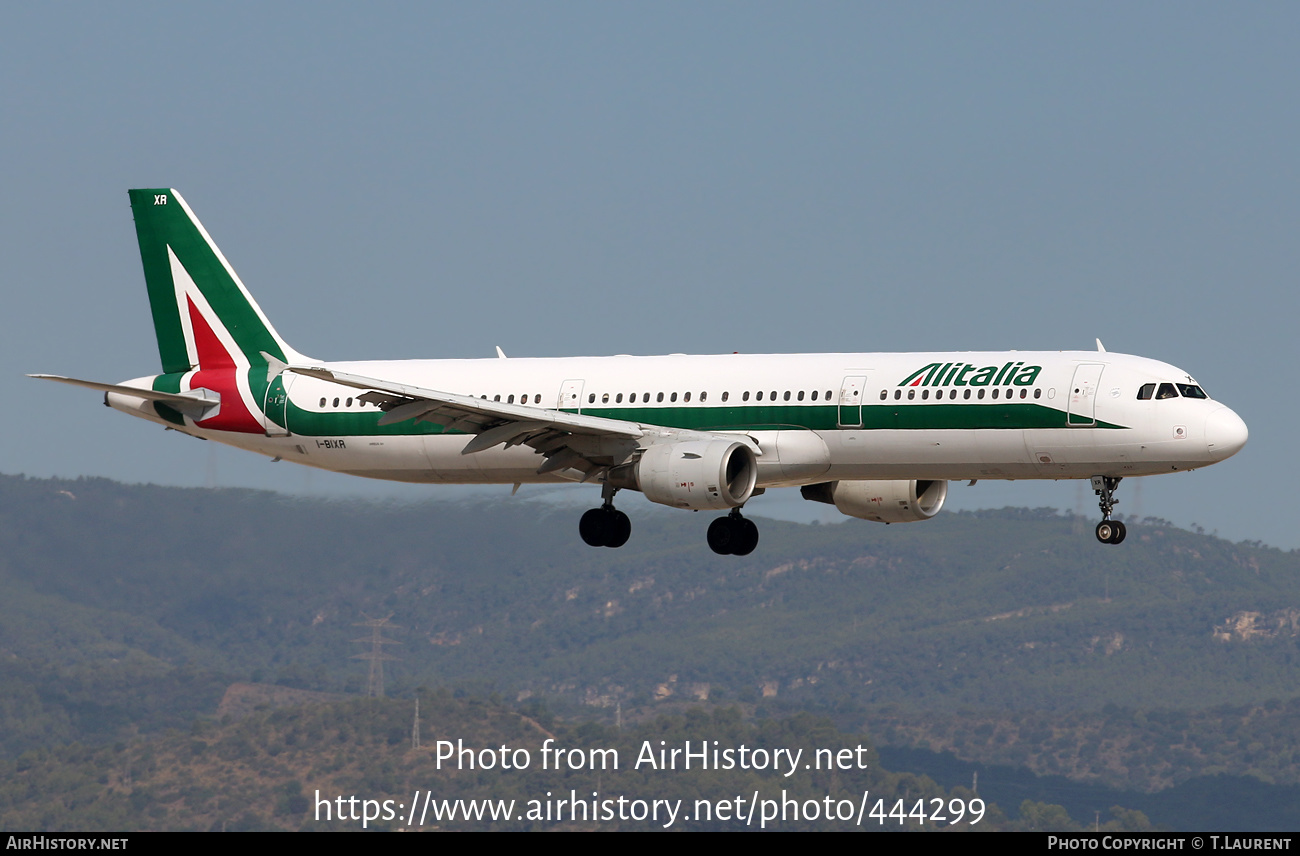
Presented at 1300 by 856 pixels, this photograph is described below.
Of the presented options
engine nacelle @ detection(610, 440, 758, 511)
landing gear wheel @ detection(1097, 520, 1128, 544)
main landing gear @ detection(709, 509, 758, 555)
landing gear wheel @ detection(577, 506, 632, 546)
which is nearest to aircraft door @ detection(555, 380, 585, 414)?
landing gear wheel @ detection(577, 506, 632, 546)

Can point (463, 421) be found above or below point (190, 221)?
below

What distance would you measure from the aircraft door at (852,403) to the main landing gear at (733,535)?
6281 mm

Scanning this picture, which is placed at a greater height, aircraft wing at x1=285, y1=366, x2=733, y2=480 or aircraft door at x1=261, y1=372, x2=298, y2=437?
aircraft door at x1=261, y1=372, x2=298, y2=437

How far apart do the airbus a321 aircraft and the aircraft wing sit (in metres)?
0.07

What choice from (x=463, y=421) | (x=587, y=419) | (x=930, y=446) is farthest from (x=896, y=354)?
(x=463, y=421)

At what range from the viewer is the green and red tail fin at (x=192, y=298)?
6194 centimetres

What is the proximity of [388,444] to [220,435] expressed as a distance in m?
6.01

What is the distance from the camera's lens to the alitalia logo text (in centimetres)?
5078

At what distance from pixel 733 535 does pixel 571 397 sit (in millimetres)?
6370

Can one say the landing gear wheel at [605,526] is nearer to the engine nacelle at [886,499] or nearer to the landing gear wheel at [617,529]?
the landing gear wheel at [617,529]

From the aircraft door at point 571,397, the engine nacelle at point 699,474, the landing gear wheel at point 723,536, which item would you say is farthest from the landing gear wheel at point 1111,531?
the aircraft door at point 571,397

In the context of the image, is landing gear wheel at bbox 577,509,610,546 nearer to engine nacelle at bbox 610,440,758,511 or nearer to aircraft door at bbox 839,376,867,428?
engine nacelle at bbox 610,440,758,511

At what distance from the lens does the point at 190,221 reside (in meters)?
63.3
